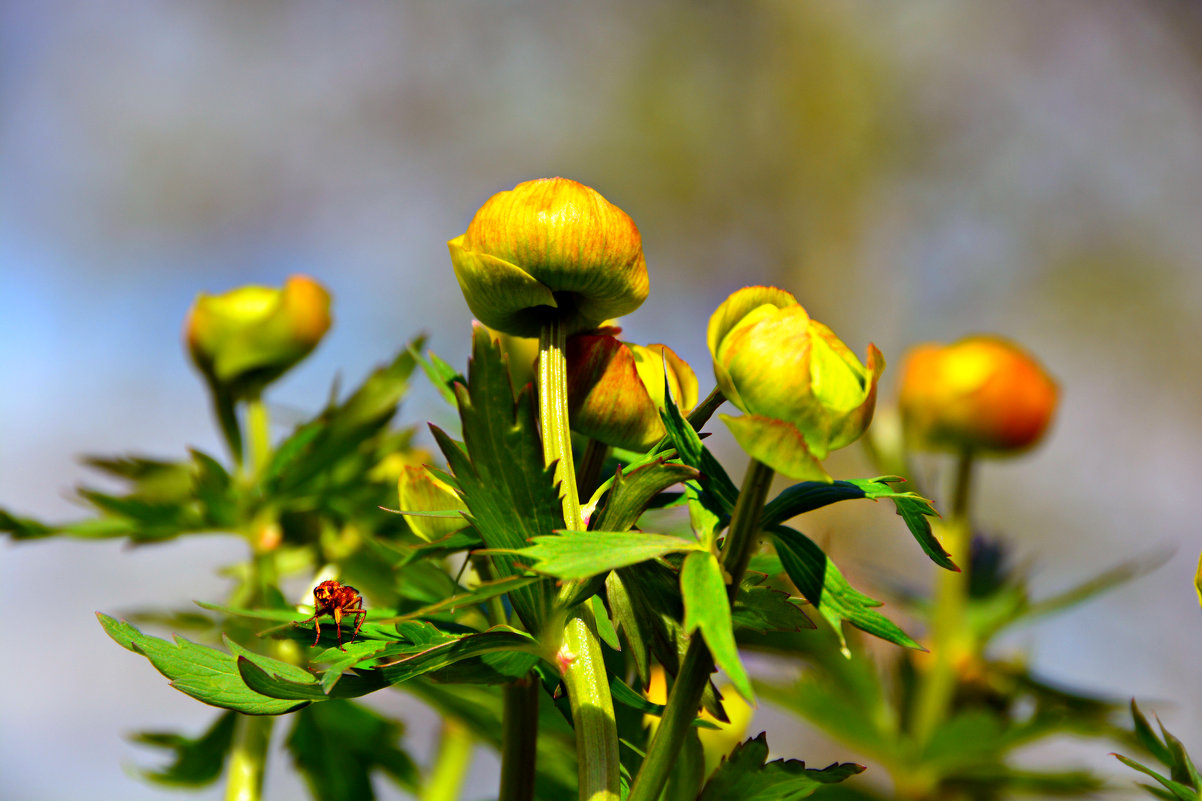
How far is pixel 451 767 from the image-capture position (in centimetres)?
59

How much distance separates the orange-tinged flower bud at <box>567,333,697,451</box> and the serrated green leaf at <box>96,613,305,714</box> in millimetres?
115

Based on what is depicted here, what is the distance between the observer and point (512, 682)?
294 mm

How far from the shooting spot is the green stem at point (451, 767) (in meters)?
0.57

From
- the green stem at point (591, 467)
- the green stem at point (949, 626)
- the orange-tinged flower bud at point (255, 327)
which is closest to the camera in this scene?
the green stem at point (591, 467)

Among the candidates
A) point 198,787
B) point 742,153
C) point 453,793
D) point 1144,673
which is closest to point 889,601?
point 453,793

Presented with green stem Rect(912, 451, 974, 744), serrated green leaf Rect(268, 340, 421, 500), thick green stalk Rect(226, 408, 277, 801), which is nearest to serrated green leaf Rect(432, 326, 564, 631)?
thick green stalk Rect(226, 408, 277, 801)

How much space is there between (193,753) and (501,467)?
→ 362 millimetres

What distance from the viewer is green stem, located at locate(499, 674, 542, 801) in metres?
0.31

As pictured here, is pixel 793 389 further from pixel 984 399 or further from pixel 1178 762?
pixel 984 399

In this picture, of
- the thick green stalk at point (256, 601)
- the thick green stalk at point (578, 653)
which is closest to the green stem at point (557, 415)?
the thick green stalk at point (578, 653)

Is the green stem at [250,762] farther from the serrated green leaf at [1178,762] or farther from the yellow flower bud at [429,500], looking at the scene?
the serrated green leaf at [1178,762]

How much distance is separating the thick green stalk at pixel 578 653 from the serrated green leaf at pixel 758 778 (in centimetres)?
4

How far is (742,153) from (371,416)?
10.8ft

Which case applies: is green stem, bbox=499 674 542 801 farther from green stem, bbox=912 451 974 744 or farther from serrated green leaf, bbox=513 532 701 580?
green stem, bbox=912 451 974 744
